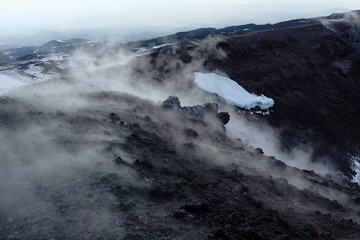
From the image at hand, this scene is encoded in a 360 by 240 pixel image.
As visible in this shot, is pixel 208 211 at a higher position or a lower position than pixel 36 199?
lower

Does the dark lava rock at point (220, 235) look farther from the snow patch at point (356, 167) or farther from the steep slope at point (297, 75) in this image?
the steep slope at point (297, 75)

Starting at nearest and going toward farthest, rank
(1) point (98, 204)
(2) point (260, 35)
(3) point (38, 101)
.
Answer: (1) point (98, 204)
(3) point (38, 101)
(2) point (260, 35)

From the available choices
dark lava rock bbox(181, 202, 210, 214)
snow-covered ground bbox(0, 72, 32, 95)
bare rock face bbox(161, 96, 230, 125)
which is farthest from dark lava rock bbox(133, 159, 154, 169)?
snow-covered ground bbox(0, 72, 32, 95)

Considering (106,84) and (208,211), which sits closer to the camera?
(208,211)

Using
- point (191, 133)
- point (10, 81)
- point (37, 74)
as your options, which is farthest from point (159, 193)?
point (37, 74)

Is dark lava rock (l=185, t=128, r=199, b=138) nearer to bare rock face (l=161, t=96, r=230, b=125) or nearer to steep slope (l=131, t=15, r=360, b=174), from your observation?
bare rock face (l=161, t=96, r=230, b=125)

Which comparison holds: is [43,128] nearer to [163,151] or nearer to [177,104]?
[163,151]

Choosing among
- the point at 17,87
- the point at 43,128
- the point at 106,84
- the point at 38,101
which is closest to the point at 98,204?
the point at 43,128

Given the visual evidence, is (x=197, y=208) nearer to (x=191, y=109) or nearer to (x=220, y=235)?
(x=220, y=235)

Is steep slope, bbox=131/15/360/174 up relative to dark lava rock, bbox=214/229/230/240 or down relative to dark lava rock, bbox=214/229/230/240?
down
